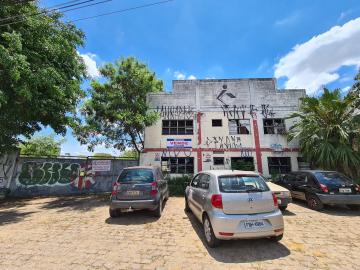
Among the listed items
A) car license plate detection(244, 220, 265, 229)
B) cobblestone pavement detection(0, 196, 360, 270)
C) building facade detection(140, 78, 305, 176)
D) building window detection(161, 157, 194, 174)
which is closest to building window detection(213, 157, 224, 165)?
building facade detection(140, 78, 305, 176)

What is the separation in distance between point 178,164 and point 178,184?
5.08 ft

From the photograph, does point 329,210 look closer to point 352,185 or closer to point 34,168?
point 352,185

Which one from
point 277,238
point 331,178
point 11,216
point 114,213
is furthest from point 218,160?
point 11,216

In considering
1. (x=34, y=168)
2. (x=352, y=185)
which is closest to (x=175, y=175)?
(x=34, y=168)

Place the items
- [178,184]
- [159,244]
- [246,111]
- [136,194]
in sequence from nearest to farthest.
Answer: [159,244]
[136,194]
[178,184]
[246,111]

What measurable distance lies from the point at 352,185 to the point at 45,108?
41.7 ft

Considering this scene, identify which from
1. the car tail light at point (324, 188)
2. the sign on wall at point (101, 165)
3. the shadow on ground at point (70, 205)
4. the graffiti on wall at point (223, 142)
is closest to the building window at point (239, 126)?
the graffiti on wall at point (223, 142)

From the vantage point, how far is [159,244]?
490 cm

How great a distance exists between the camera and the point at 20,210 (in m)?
8.71

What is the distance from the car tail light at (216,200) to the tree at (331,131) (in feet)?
30.7

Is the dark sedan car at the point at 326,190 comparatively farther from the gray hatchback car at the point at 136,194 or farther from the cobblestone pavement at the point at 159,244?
the gray hatchback car at the point at 136,194

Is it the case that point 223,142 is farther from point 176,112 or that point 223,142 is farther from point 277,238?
point 277,238

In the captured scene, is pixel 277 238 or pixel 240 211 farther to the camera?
pixel 277 238

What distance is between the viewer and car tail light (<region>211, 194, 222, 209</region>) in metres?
4.60
